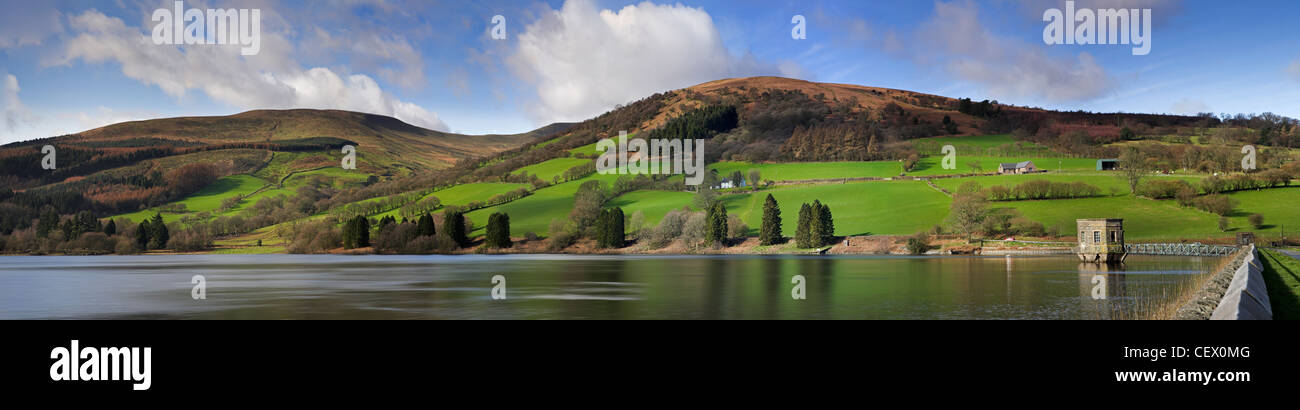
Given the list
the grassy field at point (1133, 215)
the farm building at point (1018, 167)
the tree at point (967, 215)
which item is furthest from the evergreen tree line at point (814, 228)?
the farm building at point (1018, 167)

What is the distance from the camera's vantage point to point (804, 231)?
10325 cm

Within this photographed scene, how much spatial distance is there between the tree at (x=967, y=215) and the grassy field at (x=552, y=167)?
8416 cm

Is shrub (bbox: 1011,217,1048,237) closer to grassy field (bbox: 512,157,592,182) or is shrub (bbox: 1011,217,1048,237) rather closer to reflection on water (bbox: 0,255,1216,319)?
reflection on water (bbox: 0,255,1216,319)

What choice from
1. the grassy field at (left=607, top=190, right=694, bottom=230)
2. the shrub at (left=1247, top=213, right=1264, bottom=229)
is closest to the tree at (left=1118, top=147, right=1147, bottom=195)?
the shrub at (left=1247, top=213, right=1264, bottom=229)

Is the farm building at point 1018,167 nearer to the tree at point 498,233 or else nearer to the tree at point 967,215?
the tree at point 967,215

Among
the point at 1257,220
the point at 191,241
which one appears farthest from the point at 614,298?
the point at 191,241

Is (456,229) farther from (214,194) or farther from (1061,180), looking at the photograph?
(214,194)

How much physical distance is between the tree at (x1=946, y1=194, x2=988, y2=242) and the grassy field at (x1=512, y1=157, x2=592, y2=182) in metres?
84.2

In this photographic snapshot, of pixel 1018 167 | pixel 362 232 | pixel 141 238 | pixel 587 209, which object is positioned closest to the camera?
pixel 587 209

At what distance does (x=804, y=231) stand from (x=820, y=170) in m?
46.3

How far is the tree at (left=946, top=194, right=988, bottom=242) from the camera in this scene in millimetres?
94688
